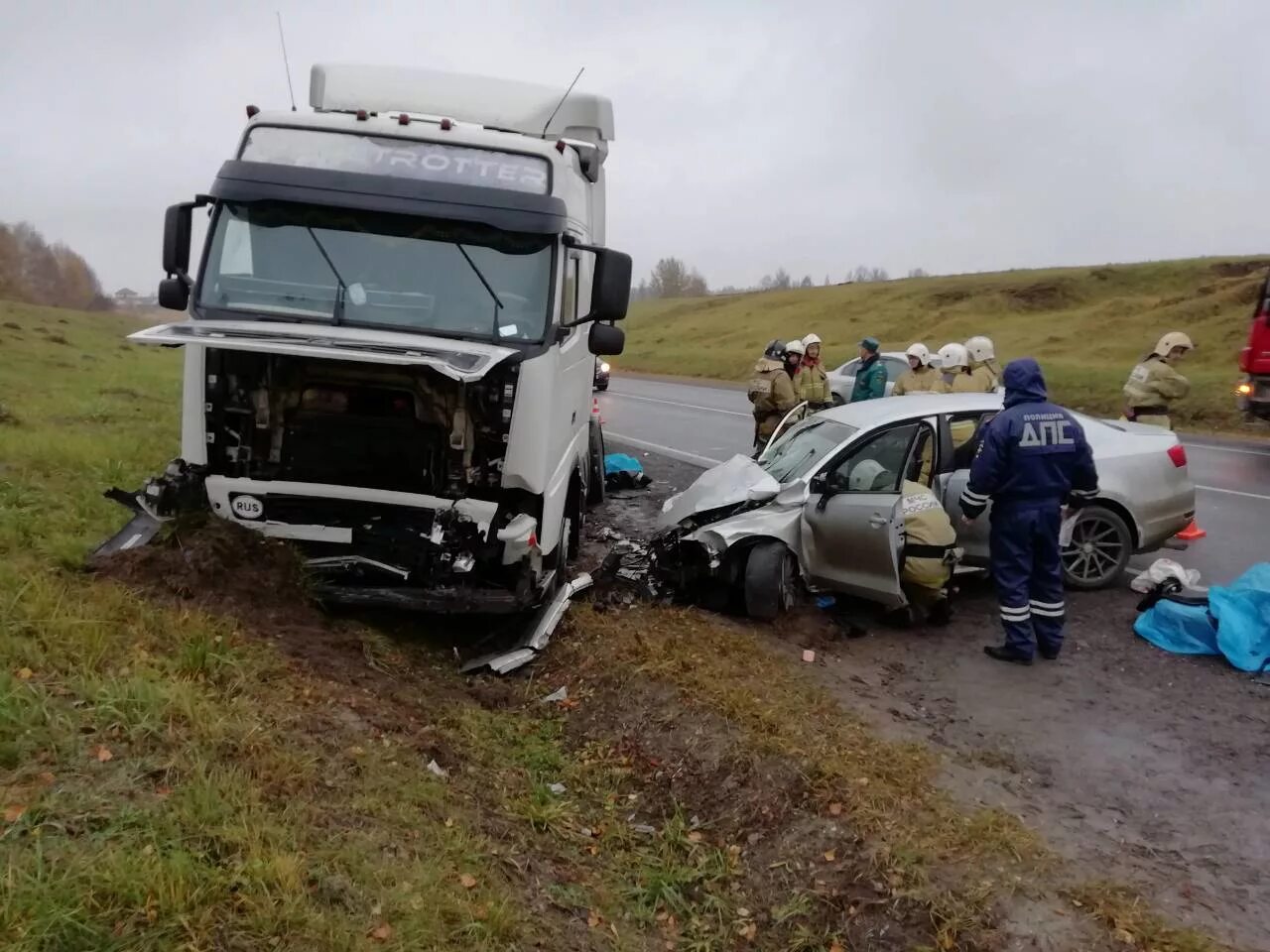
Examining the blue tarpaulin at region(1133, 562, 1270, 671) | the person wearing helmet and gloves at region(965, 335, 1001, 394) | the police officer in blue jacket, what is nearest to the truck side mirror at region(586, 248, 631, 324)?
the police officer in blue jacket

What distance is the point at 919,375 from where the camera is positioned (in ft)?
33.2

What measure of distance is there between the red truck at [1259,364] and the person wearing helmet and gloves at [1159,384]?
18.3 ft

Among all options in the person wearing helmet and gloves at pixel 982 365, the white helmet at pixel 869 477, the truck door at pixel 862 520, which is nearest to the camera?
the truck door at pixel 862 520

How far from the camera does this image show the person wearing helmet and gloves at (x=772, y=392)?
408 inches

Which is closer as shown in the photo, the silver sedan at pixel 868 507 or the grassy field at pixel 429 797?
the grassy field at pixel 429 797

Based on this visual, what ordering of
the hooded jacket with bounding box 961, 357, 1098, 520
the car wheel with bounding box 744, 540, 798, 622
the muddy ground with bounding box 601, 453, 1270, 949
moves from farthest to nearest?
the car wheel with bounding box 744, 540, 798, 622 < the hooded jacket with bounding box 961, 357, 1098, 520 < the muddy ground with bounding box 601, 453, 1270, 949

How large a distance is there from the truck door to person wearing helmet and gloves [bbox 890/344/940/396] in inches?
126

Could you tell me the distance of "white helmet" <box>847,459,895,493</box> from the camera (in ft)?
22.0

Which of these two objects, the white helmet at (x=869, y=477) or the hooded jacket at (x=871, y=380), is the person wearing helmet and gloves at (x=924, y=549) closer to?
the white helmet at (x=869, y=477)

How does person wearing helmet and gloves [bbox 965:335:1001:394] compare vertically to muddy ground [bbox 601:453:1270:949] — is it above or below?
above

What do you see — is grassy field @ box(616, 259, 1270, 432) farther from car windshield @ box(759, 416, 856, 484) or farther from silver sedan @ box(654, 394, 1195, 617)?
car windshield @ box(759, 416, 856, 484)

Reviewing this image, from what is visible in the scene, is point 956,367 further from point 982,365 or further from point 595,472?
point 595,472

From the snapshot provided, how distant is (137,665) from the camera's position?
4043 millimetres

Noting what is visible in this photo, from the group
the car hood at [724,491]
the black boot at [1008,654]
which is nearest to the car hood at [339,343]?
the car hood at [724,491]
